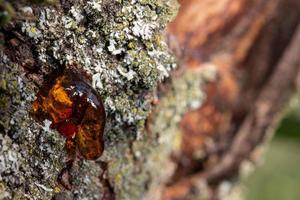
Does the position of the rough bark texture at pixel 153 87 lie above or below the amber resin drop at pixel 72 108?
above

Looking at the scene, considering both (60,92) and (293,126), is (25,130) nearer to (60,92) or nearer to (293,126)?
(60,92)

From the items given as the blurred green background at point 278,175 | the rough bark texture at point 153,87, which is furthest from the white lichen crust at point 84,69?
the blurred green background at point 278,175

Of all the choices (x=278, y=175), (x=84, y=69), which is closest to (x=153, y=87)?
(x=84, y=69)

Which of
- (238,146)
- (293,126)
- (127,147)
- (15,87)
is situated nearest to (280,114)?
(238,146)

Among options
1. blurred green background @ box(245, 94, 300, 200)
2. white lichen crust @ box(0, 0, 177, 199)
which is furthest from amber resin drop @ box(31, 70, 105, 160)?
blurred green background @ box(245, 94, 300, 200)

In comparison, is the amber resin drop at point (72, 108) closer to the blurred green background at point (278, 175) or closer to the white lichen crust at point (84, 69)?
the white lichen crust at point (84, 69)

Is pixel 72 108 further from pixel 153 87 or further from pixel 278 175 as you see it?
pixel 278 175
